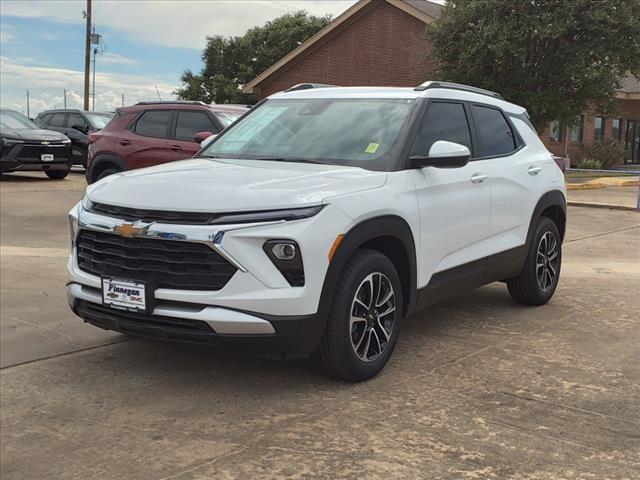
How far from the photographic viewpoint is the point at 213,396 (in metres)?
3.89

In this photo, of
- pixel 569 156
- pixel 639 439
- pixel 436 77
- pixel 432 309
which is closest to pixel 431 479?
pixel 639 439

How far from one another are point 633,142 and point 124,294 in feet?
119

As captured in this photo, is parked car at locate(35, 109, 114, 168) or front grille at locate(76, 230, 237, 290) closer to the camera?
front grille at locate(76, 230, 237, 290)

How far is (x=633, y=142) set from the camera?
3541 cm

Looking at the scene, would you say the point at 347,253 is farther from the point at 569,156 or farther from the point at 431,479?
the point at 569,156

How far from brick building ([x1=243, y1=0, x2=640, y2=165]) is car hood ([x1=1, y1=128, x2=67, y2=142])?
509 inches

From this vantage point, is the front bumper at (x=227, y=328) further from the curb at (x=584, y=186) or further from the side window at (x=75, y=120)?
the side window at (x=75, y=120)

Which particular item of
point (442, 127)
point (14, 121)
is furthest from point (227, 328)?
point (14, 121)

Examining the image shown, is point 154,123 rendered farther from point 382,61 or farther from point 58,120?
point 382,61

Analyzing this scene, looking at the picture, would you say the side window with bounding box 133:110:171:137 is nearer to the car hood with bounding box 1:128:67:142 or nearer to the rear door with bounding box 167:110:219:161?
the rear door with bounding box 167:110:219:161

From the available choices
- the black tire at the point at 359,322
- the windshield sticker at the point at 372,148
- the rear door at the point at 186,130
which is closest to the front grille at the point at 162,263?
the black tire at the point at 359,322

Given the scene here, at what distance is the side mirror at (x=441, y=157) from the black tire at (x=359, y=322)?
0.68m

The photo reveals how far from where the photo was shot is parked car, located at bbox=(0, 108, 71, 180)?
16781 mm

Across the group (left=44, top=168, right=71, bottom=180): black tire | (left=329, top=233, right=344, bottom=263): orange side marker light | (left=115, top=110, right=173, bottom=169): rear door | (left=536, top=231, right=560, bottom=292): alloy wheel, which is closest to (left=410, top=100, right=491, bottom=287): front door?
(left=329, top=233, right=344, bottom=263): orange side marker light
